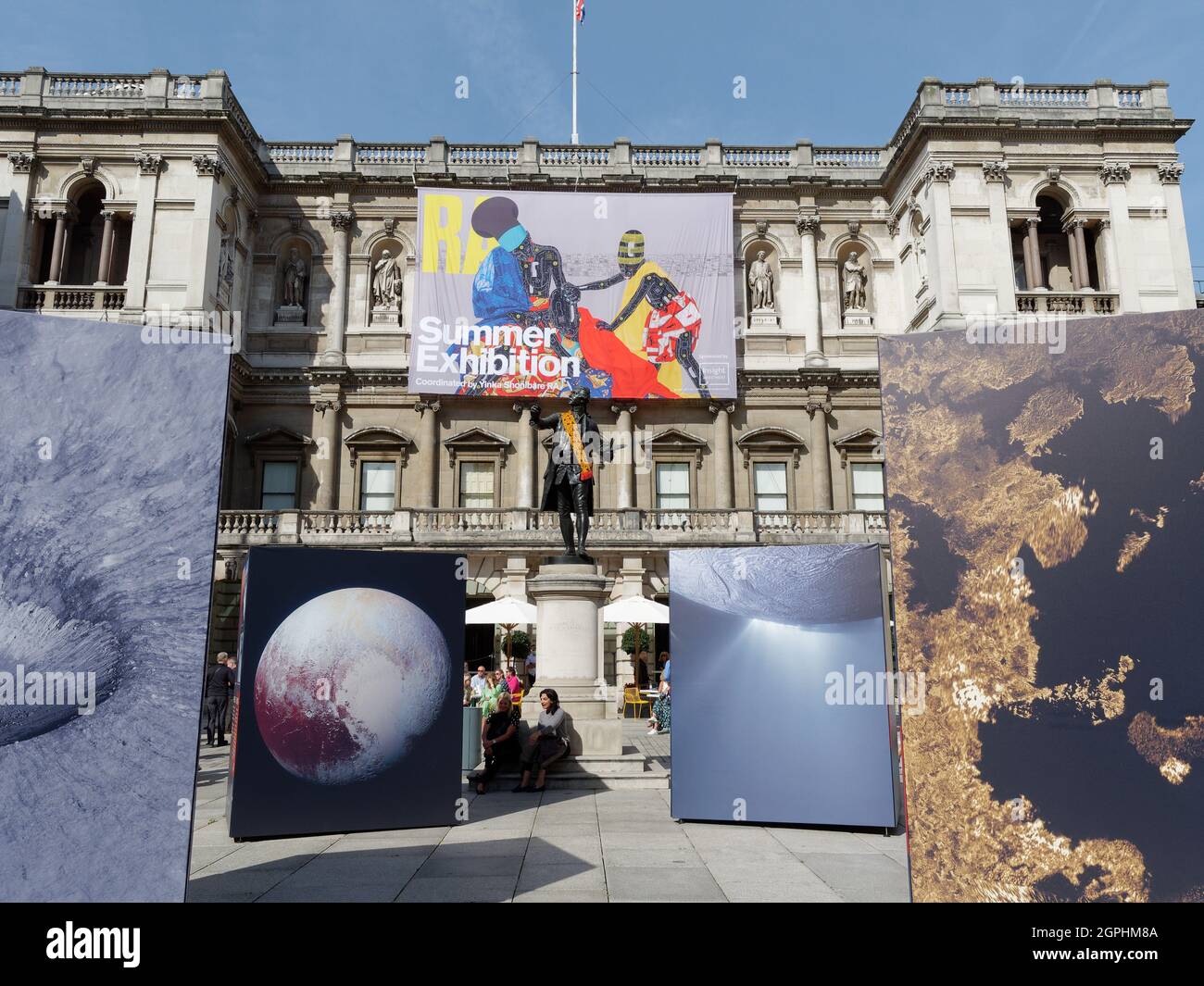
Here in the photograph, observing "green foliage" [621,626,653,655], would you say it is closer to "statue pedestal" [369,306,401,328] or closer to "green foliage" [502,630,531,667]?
"green foliage" [502,630,531,667]

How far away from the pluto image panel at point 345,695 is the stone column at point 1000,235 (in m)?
21.9

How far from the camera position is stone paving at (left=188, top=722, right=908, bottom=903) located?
5.88 metres

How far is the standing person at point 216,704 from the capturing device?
14.0 meters

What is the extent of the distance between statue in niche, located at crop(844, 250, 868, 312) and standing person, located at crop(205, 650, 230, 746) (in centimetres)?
2239

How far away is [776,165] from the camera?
29.3 m

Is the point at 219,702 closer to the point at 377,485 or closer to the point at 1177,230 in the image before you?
the point at 377,485

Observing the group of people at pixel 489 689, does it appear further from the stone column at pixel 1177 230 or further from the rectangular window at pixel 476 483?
the stone column at pixel 1177 230

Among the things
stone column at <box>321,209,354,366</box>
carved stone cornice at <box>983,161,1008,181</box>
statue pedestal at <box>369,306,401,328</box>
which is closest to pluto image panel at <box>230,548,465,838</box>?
stone column at <box>321,209,354,366</box>

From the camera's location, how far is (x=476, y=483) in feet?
89.2

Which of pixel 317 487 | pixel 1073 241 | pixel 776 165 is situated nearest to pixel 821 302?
pixel 776 165

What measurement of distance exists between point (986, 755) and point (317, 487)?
24.5 metres

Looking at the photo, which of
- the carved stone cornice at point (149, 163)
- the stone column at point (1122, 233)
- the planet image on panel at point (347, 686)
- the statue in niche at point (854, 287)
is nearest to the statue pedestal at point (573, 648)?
the planet image on panel at point (347, 686)
